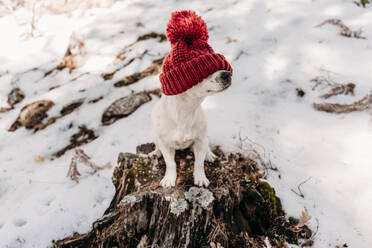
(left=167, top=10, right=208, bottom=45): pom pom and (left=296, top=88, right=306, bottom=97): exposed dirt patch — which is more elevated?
(left=167, top=10, right=208, bottom=45): pom pom

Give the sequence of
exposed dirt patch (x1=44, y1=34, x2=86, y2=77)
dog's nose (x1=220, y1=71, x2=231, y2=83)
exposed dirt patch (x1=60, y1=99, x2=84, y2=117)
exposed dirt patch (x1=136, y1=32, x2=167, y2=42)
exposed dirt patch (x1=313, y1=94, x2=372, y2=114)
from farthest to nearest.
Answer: exposed dirt patch (x1=136, y1=32, x2=167, y2=42), exposed dirt patch (x1=44, y1=34, x2=86, y2=77), exposed dirt patch (x1=60, y1=99, x2=84, y2=117), exposed dirt patch (x1=313, y1=94, x2=372, y2=114), dog's nose (x1=220, y1=71, x2=231, y2=83)

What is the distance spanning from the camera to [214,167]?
2.84 m

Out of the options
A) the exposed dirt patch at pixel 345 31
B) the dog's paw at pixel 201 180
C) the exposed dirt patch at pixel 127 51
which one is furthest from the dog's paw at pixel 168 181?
the exposed dirt patch at pixel 345 31

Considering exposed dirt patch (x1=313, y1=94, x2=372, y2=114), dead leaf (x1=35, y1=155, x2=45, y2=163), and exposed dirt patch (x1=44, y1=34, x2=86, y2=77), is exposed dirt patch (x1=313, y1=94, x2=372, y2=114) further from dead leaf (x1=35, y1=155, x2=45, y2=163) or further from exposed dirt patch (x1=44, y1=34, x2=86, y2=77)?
exposed dirt patch (x1=44, y1=34, x2=86, y2=77)

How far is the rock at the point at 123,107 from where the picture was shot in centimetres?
450

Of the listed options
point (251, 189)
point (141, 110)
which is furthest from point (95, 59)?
point (251, 189)

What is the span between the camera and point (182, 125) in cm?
227

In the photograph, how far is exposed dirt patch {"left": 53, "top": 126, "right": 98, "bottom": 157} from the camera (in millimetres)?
4101

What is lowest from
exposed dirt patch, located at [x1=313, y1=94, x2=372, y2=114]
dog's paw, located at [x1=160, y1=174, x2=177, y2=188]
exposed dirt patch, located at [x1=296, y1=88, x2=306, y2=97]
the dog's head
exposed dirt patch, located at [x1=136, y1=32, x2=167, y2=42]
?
exposed dirt patch, located at [x1=313, y1=94, x2=372, y2=114]

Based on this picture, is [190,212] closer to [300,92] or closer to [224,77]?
[224,77]

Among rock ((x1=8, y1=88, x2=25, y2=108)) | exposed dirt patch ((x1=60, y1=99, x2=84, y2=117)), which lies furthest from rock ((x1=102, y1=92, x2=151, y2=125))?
rock ((x1=8, y1=88, x2=25, y2=108))

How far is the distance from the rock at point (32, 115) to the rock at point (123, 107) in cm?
124

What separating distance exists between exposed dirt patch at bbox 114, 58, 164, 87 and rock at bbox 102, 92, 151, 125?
0.53 m

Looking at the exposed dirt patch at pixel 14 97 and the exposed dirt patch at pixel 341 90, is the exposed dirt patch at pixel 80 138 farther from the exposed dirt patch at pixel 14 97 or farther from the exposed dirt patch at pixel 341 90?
the exposed dirt patch at pixel 341 90
